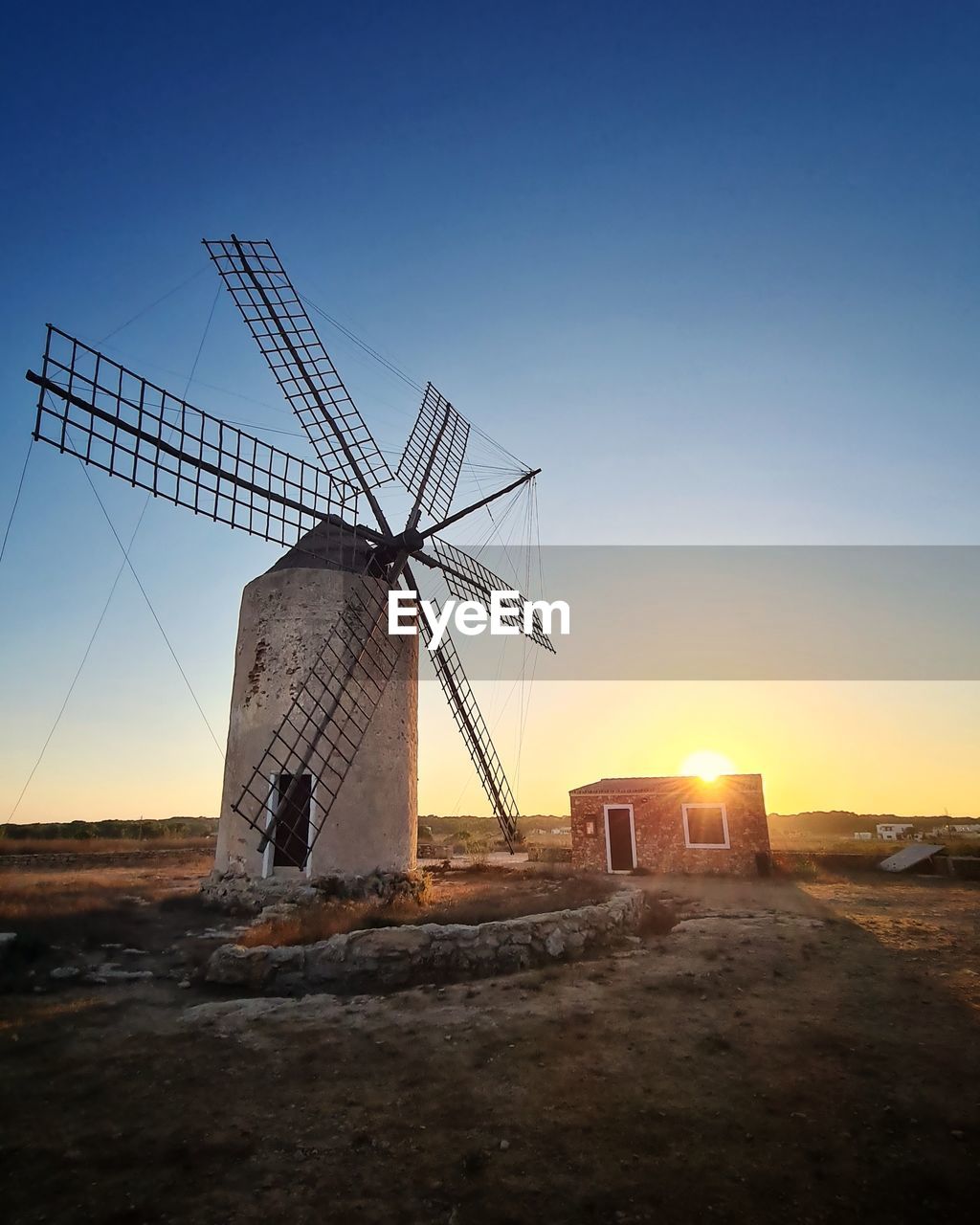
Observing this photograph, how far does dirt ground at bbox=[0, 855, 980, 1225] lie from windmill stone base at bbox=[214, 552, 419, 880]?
4.78 meters

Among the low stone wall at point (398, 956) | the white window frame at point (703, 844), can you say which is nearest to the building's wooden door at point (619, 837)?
the white window frame at point (703, 844)

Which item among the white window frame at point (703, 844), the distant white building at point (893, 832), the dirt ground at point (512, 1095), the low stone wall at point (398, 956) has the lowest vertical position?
the distant white building at point (893, 832)

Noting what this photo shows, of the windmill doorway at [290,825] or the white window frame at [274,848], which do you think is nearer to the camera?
the white window frame at [274,848]

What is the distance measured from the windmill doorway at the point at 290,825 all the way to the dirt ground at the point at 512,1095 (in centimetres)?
481

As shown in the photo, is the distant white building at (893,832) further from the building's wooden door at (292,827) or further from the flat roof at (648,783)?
the building's wooden door at (292,827)

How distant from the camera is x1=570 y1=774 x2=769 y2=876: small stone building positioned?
21.5m

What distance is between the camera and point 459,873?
21078mm

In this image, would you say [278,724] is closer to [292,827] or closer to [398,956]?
[292,827]

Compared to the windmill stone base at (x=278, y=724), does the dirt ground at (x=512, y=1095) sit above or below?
below

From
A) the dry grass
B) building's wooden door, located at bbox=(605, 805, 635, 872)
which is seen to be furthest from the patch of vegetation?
the dry grass

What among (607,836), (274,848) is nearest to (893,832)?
(607,836)

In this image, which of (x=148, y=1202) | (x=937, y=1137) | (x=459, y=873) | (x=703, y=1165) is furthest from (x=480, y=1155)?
(x=459, y=873)

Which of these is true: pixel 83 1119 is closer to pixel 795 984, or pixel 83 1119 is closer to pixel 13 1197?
pixel 13 1197

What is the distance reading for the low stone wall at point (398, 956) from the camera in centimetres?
869
